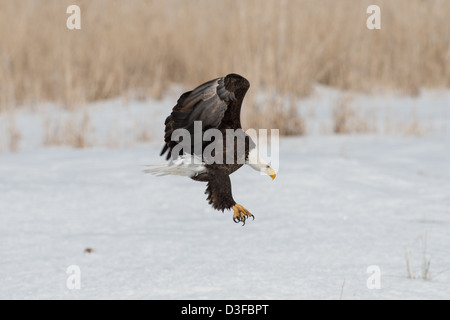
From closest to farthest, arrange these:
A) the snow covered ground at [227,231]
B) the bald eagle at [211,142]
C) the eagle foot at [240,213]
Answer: the bald eagle at [211,142] < the eagle foot at [240,213] < the snow covered ground at [227,231]

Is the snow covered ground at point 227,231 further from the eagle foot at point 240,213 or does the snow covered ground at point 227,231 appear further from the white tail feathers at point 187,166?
the white tail feathers at point 187,166

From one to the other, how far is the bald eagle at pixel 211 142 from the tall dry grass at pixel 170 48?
526cm

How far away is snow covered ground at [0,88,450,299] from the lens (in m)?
2.86

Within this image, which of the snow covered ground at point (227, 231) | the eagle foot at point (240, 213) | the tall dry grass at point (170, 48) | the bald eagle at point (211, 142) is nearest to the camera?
the bald eagle at point (211, 142)

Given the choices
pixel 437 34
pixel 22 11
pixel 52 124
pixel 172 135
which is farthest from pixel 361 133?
pixel 172 135

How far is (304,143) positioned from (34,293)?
394 centimetres

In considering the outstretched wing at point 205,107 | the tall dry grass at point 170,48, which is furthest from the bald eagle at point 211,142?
the tall dry grass at point 170,48

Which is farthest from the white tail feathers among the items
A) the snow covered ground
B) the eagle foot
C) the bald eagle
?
the snow covered ground

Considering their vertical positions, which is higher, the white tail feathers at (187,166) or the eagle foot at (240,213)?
the white tail feathers at (187,166)

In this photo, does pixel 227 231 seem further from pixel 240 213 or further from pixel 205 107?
pixel 205 107

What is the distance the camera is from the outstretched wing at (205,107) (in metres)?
1.44

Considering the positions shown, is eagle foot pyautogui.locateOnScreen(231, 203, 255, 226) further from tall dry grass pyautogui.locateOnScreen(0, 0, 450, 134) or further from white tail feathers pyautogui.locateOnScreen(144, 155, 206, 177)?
tall dry grass pyautogui.locateOnScreen(0, 0, 450, 134)

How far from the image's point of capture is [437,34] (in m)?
10.2

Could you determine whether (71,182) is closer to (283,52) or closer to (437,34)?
(283,52)
